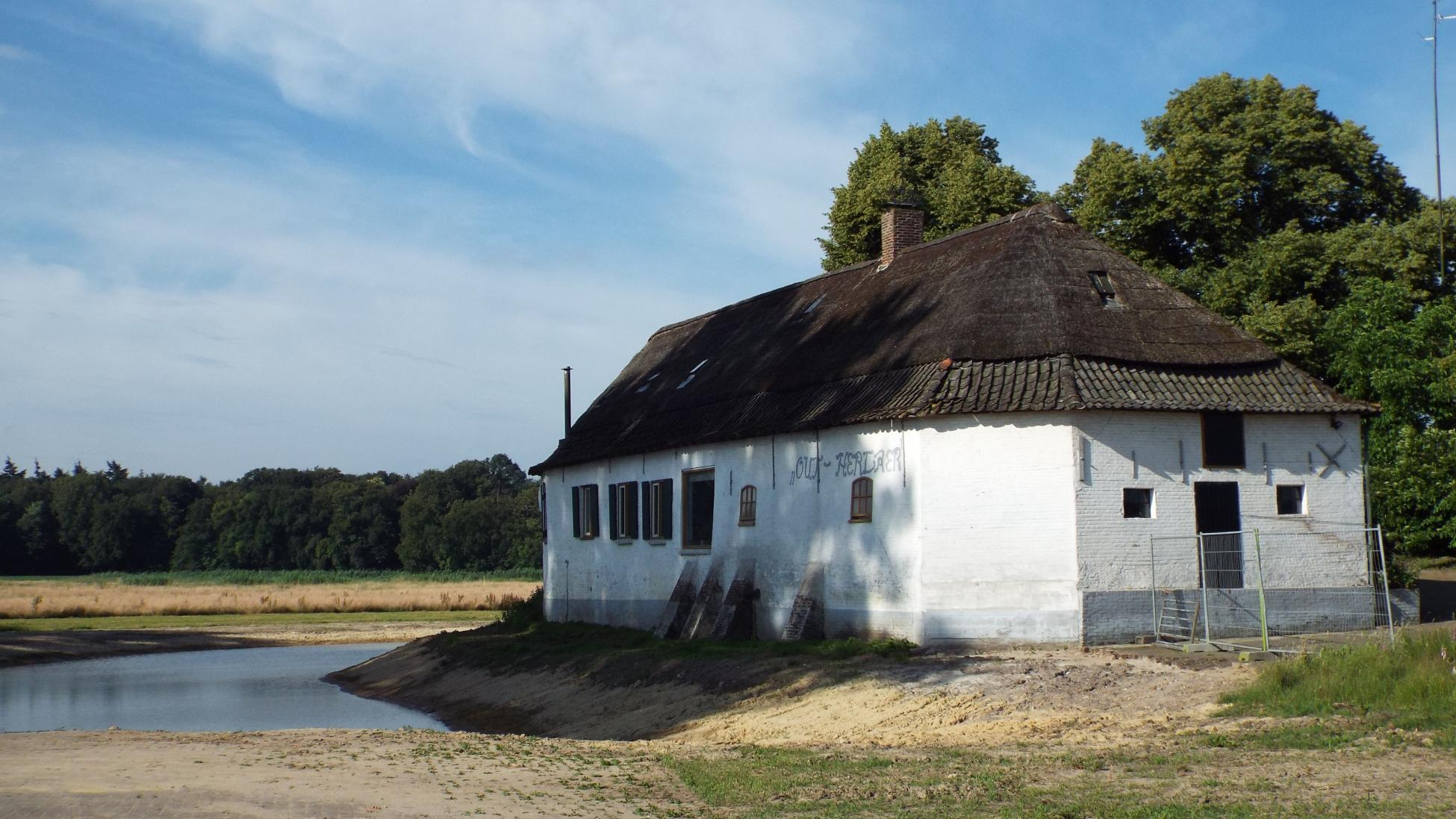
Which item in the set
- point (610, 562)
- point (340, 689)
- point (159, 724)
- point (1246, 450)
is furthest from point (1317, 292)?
point (159, 724)

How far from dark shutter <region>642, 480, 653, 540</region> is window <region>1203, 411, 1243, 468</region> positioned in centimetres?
1227

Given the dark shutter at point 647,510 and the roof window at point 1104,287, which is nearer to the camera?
the roof window at point 1104,287

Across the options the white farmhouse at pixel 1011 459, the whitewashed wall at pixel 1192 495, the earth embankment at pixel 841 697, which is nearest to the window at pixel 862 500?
the white farmhouse at pixel 1011 459

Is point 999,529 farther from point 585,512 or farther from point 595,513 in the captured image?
point 585,512

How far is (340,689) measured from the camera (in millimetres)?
32281

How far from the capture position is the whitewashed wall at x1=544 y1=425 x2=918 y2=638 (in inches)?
882

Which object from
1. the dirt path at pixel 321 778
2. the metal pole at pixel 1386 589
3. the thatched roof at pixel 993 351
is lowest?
the dirt path at pixel 321 778

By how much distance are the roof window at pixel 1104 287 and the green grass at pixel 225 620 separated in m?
33.6

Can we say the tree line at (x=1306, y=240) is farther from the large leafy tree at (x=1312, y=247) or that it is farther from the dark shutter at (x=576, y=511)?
the dark shutter at (x=576, y=511)

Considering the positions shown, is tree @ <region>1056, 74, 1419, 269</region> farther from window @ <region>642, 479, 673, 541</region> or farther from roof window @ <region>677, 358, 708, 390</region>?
window @ <region>642, 479, 673, 541</region>

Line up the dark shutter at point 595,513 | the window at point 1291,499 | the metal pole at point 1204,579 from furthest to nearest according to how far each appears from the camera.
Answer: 1. the dark shutter at point 595,513
2. the window at point 1291,499
3. the metal pole at point 1204,579

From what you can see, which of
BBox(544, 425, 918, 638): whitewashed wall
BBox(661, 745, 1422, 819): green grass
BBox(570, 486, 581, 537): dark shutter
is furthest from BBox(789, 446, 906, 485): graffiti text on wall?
BBox(570, 486, 581, 537): dark shutter

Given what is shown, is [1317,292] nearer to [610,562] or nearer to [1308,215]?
[1308,215]

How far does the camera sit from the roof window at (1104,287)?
2389cm
